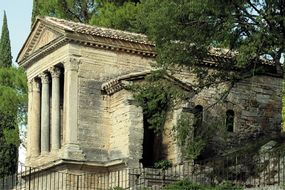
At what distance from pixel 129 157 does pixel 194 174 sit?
108 inches

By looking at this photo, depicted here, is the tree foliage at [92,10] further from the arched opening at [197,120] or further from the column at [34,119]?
the arched opening at [197,120]

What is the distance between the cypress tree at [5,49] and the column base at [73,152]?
13800 mm

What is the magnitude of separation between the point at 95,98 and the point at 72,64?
148 cm

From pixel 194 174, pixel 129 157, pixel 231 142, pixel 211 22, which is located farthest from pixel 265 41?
pixel 231 142

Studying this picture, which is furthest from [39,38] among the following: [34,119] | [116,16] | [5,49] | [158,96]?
[5,49]

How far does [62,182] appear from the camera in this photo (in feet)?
94.6

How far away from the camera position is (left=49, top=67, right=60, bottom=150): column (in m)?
30.9

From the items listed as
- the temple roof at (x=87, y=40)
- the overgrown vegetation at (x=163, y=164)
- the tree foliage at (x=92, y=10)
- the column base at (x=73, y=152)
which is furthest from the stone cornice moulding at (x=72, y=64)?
the tree foliage at (x=92, y=10)

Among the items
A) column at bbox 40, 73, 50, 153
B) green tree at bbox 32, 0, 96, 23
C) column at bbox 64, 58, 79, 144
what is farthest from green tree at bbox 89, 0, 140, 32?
column at bbox 64, 58, 79, 144

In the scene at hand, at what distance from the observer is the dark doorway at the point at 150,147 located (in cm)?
3095

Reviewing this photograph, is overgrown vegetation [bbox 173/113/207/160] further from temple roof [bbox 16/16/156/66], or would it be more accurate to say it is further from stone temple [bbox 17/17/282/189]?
temple roof [bbox 16/16/156/66]

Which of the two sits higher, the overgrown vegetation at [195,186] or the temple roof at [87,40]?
the temple roof at [87,40]

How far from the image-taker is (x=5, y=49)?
42.5 m

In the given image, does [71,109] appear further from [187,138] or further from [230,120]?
[230,120]
